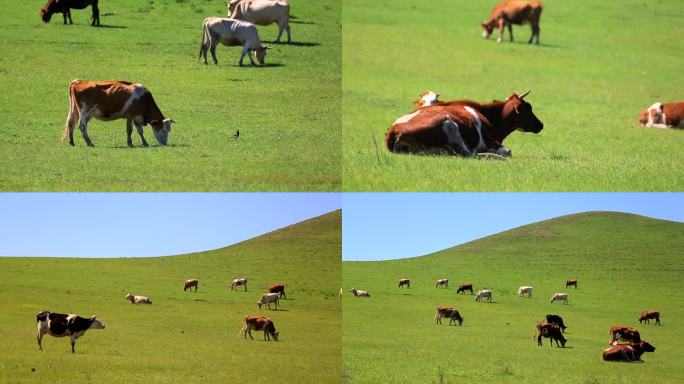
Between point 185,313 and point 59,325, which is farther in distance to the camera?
point 185,313

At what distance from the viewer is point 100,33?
3000cm

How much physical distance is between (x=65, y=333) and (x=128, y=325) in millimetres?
4260

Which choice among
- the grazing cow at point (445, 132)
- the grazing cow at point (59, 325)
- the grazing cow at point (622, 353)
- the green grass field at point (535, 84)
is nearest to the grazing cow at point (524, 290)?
the green grass field at point (535, 84)

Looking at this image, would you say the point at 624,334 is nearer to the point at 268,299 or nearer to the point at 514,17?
the point at 268,299

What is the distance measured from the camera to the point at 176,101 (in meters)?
24.6

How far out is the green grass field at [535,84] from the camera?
19.6 meters

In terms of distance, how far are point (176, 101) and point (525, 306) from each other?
1298 centimetres

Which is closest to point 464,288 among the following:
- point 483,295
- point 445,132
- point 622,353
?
point 483,295

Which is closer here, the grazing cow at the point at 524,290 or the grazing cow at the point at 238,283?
the grazing cow at the point at 238,283

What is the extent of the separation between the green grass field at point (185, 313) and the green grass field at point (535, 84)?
11.7 feet

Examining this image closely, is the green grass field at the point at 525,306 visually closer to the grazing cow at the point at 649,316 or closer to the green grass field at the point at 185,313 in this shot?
the grazing cow at the point at 649,316

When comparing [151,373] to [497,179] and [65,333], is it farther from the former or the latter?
[497,179]

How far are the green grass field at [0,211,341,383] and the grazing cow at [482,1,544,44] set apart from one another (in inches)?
577

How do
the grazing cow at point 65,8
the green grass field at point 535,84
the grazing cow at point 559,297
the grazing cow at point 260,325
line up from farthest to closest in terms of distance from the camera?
1. the grazing cow at point 559,297
2. the grazing cow at point 65,8
3. the grazing cow at point 260,325
4. the green grass field at point 535,84
